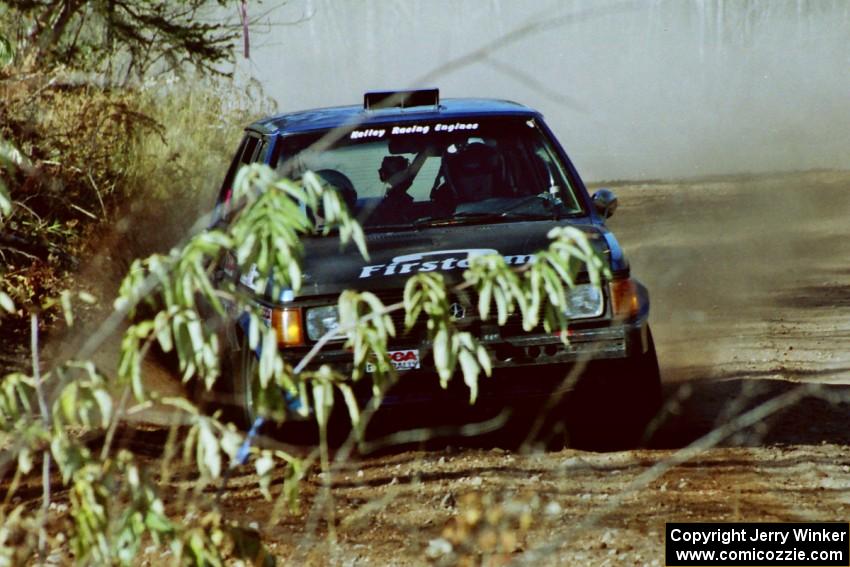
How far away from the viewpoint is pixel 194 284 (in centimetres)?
338

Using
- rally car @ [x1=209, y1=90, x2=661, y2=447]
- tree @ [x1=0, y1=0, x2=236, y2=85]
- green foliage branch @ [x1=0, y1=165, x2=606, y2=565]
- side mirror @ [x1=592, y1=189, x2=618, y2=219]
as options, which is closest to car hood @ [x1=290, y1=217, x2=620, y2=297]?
rally car @ [x1=209, y1=90, x2=661, y2=447]

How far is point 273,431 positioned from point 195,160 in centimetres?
768

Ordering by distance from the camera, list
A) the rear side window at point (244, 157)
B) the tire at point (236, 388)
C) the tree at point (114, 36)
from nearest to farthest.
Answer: the tire at point (236, 388)
the rear side window at point (244, 157)
the tree at point (114, 36)

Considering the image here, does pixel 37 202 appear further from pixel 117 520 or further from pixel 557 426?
pixel 117 520

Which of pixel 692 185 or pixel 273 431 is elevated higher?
pixel 273 431

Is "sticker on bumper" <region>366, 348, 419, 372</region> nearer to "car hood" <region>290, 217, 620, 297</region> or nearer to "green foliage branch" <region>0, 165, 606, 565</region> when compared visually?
"car hood" <region>290, 217, 620, 297</region>

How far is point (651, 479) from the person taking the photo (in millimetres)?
5770

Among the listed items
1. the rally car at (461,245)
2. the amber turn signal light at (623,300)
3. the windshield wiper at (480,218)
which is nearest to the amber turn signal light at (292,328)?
the rally car at (461,245)

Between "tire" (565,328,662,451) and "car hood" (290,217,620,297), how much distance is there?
470 mm

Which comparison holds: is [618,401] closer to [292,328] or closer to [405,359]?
[405,359]

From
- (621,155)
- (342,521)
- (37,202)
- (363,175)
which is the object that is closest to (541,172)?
(363,175)

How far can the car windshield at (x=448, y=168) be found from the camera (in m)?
7.12

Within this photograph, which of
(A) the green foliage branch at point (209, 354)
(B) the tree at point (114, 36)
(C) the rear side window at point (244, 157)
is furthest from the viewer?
(B) the tree at point (114, 36)

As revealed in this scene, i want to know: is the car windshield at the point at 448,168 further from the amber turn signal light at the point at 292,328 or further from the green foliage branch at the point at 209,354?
the green foliage branch at the point at 209,354
